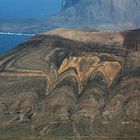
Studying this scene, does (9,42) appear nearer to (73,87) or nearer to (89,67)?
(89,67)

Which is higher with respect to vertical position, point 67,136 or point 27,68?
point 27,68

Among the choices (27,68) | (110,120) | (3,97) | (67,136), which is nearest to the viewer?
(67,136)

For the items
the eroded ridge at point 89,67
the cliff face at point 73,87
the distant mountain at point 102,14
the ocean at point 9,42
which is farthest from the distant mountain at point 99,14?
the eroded ridge at point 89,67

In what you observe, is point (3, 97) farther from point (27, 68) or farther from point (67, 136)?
point (67, 136)

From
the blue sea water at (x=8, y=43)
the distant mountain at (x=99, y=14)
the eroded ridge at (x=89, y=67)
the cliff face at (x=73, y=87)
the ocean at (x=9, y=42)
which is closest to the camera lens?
the cliff face at (x=73, y=87)

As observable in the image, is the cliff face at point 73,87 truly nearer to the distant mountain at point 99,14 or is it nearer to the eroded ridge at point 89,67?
the eroded ridge at point 89,67

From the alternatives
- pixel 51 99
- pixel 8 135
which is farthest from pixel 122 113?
pixel 8 135

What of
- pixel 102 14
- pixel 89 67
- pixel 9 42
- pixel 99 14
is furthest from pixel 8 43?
pixel 102 14
